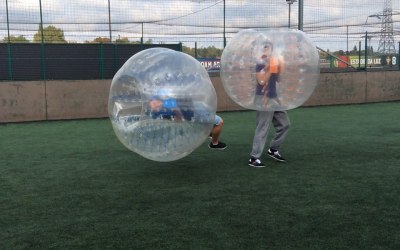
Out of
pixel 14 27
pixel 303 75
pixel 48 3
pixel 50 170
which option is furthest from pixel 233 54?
pixel 14 27

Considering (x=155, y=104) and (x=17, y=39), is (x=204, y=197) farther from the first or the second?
(x=17, y=39)

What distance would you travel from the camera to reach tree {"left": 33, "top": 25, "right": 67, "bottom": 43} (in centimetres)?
1274

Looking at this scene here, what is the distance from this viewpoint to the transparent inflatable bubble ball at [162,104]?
440 cm

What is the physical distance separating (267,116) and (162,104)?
177 cm

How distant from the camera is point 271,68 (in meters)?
4.80

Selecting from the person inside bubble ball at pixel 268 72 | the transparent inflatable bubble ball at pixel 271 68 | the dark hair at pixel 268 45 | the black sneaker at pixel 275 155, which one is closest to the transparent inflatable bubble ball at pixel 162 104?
the transparent inflatable bubble ball at pixel 271 68

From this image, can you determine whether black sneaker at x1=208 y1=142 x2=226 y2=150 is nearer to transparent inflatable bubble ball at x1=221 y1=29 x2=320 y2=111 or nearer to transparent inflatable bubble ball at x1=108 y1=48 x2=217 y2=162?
transparent inflatable bubble ball at x1=221 y1=29 x2=320 y2=111

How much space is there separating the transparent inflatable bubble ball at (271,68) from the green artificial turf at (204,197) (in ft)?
2.93

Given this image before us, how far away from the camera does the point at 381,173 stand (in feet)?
16.8

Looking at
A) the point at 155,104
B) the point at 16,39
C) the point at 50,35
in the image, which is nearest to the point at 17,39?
the point at 16,39

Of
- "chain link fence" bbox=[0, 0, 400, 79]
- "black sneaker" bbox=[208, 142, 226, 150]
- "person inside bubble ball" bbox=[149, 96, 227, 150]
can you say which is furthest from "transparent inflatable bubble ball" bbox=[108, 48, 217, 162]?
"chain link fence" bbox=[0, 0, 400, 79]

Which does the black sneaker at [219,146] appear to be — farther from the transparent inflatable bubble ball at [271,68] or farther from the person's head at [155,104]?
the person's head at [155,104]

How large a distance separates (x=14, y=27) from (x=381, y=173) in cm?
1064

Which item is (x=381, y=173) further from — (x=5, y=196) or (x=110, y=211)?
(x=5, y=196)
